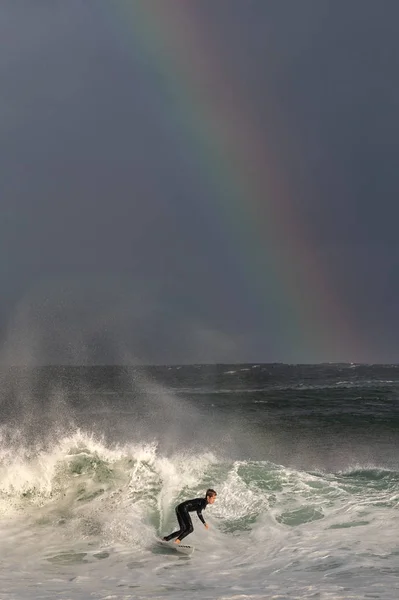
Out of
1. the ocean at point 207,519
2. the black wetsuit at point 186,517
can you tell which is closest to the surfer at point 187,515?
the black wetsuit at point 186,517

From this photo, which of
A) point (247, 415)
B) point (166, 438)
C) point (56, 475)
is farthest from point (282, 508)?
point (247, 415)

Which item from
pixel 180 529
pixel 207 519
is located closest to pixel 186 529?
pixel 180 529

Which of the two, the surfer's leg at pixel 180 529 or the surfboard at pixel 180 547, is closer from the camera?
the surfboard at pixel 180 547

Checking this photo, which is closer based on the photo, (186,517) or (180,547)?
(180,547)

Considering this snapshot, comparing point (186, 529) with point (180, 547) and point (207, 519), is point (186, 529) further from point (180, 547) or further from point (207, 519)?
point (207, 519)

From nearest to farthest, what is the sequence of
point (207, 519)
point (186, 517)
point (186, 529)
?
point (186, 529)
point (186, 517)
point (207, 519)

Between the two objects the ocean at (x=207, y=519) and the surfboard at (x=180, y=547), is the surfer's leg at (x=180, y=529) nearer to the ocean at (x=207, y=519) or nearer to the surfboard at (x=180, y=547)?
the surfboard at (x=180, y=547)

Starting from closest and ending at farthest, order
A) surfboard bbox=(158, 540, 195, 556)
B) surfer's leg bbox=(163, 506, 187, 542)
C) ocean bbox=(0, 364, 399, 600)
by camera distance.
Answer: ocean bbox=(0, 364, 399, 600) → surfboard bbox=(158, 540, 195, 556) → surfer's leg bbox=(163, 506, 187, 542)

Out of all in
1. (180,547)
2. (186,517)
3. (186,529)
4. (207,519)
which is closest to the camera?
(180,547)

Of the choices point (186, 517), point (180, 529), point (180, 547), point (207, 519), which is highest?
point (186, 517)

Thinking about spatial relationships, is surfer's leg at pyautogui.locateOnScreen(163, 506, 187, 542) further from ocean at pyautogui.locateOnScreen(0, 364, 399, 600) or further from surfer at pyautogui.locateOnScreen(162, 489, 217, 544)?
ocean at pyautogui.locateOnScreen(0, 364, 399, 600)

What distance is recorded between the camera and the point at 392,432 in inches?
1515

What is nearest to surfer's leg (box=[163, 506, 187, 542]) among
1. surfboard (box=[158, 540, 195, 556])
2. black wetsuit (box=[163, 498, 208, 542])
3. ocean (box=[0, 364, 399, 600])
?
black wetsuit (box=[163, 498, 208, 542])

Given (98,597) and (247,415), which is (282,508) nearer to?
(98,597)
